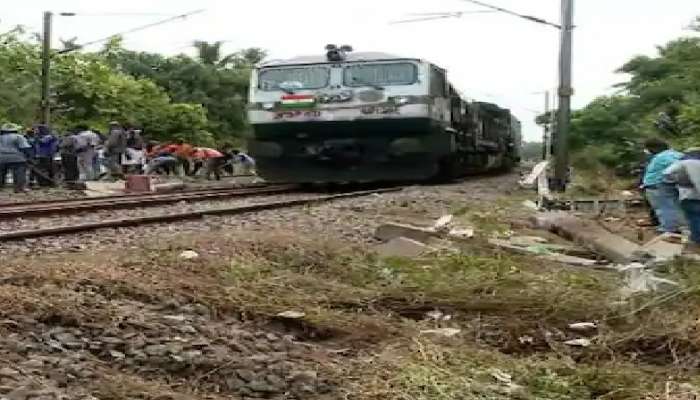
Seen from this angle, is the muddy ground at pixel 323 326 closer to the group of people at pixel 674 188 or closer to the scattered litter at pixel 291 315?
the scattered litter at pixel 291 315

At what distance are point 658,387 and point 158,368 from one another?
1989 mm

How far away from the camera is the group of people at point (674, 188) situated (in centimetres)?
878

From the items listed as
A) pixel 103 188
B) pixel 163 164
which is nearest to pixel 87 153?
pixel 103 188

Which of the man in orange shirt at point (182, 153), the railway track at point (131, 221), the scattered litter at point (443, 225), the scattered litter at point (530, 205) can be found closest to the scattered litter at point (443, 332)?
the scattered litter at point (443, 225)

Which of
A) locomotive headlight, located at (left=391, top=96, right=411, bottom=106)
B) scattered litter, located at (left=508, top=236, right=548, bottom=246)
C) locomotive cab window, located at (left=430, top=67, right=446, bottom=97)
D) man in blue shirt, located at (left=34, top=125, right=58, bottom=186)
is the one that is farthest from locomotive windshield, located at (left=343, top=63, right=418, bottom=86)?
scattered litter, located at (left=508, top=236, right=548, bottom=246)

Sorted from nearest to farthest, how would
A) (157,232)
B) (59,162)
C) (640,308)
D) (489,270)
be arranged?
(640,308), (489,270), (157,232), (59,162)

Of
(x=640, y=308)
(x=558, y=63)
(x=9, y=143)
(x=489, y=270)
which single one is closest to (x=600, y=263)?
(x=489, y=270)

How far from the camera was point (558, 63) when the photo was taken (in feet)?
57.0

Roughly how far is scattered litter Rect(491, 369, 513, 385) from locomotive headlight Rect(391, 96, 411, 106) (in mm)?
13170

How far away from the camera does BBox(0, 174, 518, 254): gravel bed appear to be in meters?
8.08

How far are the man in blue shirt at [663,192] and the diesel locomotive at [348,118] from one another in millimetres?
7229

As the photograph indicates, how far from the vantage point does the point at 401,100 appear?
679 inches

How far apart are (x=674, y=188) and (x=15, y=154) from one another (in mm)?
10968

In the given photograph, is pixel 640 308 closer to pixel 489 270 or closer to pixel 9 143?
pixel 489 270
